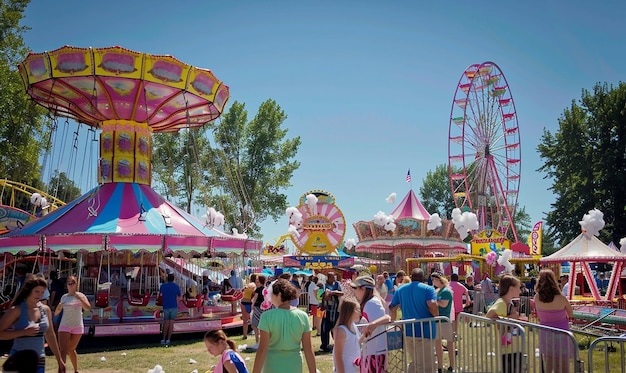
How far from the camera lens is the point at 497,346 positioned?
18.3 feet

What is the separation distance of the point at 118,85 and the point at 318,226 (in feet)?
56.5

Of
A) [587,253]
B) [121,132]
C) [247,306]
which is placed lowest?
[247,306]

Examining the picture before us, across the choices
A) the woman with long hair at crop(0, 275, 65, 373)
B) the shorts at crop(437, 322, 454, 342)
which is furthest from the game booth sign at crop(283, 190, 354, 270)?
the woman with long hair at crop(0, 275, 65, 373)

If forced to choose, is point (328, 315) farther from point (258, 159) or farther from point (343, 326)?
point (258, 159)

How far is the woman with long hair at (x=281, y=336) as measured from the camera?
4348mm

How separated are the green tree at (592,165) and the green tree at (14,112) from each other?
29.7 metres

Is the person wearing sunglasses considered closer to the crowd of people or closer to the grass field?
the crowd of people

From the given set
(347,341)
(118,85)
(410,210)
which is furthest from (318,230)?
(347,341)

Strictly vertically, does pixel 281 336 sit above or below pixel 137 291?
above

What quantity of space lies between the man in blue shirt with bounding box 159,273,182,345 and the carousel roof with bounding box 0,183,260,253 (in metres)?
2.22

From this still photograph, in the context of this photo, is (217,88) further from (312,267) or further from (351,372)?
(312,267)

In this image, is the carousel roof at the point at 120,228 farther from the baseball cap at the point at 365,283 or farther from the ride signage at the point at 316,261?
the ride signage at the point at 316,261

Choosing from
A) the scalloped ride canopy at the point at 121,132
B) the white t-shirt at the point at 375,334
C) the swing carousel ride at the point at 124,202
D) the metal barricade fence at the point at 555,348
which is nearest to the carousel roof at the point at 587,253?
the scalloped ride canopy at the point at 121,132

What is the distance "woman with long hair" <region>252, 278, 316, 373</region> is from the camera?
4348mm
